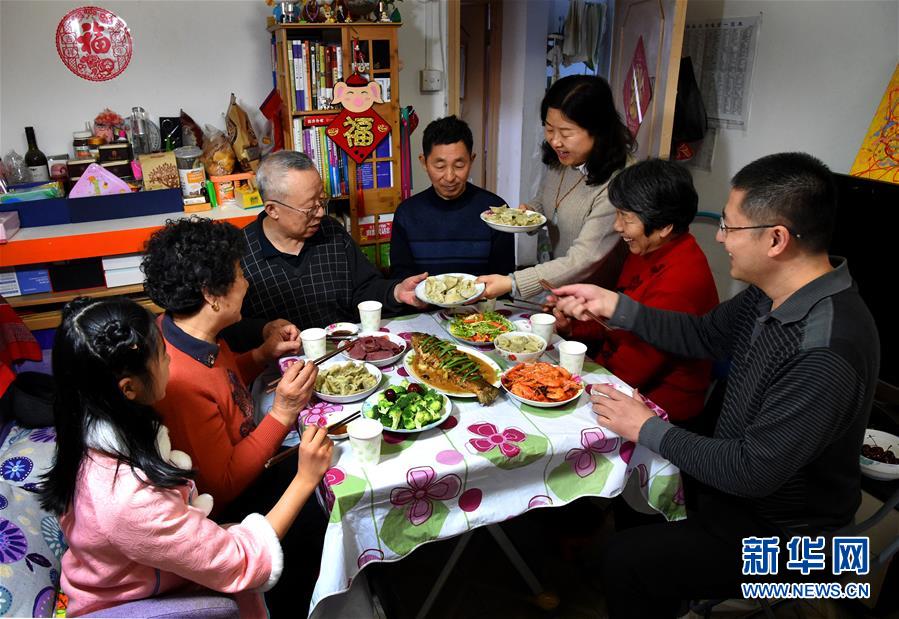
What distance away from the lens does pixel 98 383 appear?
1.16 metres

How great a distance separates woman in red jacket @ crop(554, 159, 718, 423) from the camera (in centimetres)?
195

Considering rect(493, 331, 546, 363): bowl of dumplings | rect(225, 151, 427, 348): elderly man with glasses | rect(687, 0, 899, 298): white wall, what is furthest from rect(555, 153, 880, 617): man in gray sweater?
rect(687, 0, 899, 298): white wall

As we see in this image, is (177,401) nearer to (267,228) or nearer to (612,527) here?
(267,228)

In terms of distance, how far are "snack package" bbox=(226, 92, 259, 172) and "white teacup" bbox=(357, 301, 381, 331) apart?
1.87 metres

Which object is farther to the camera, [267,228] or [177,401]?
[267,228]

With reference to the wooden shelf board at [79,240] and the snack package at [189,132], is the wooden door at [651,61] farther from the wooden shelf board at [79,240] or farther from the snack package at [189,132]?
the snack package at [189,132]

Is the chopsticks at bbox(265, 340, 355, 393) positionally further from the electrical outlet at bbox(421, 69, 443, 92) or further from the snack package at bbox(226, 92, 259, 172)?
the electrical outlet at bbox(421, 69, 443, 92)

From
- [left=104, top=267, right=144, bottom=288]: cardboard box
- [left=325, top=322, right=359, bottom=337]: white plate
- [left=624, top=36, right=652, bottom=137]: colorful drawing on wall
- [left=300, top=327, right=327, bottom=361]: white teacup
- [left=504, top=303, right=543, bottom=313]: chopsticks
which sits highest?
[left=624, top=36, right=652, bottom=137]: colorful drawing on wall

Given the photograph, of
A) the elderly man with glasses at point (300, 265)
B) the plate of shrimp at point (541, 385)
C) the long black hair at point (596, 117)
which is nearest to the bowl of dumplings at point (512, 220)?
the long black hair at point (596, 117)

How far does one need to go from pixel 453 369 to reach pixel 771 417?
2.68ft

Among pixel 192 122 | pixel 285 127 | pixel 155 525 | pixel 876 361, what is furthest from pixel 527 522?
pixel 192 122

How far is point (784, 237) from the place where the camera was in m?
1.42

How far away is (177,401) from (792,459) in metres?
1.43

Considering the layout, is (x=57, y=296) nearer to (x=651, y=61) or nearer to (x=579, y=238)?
(x=579, y=238)
